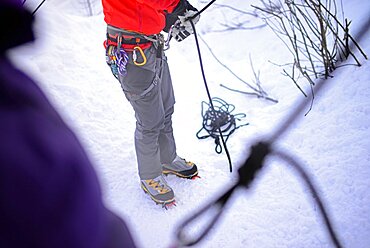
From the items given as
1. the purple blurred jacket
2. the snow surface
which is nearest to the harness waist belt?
the snow surface

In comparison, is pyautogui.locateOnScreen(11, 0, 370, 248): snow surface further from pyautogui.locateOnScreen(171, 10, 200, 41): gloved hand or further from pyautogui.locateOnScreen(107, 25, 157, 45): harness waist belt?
pyautogui.locateOnScreen(171, 10, 200, 41): gloved hand

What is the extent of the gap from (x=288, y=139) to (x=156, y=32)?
102 centimetres

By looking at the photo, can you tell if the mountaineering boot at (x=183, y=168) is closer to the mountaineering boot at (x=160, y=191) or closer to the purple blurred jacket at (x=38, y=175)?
the mountaineering boot at (x=160, y=191)

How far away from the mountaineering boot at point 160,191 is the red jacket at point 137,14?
0.88 m

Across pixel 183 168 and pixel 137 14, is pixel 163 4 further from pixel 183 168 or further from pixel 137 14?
pixel 183 168

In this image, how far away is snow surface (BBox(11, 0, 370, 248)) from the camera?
65.9 inches

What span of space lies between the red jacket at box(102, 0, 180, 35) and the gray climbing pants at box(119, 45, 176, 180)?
0.41ft

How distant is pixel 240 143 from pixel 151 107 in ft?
2.87

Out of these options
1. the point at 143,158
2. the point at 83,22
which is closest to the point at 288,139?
the point at 143,158

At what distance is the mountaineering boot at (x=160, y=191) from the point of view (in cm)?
202

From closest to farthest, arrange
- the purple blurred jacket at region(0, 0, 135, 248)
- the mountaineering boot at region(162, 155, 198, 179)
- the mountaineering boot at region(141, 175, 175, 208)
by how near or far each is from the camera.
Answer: the purple blurred jacket at region(0, 0, 135, 248) → the mountaineering boot at region(141, 175, 175, 208) → the mountaineering boot at region(162, 155, 198, 179)

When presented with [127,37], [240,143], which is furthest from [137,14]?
[240,143]

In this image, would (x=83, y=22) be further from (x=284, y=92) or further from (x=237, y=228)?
(x=237, y=228)

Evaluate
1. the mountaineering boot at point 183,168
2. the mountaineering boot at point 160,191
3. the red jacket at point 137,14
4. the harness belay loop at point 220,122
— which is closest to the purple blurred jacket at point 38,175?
the red jacket at point 137,14
